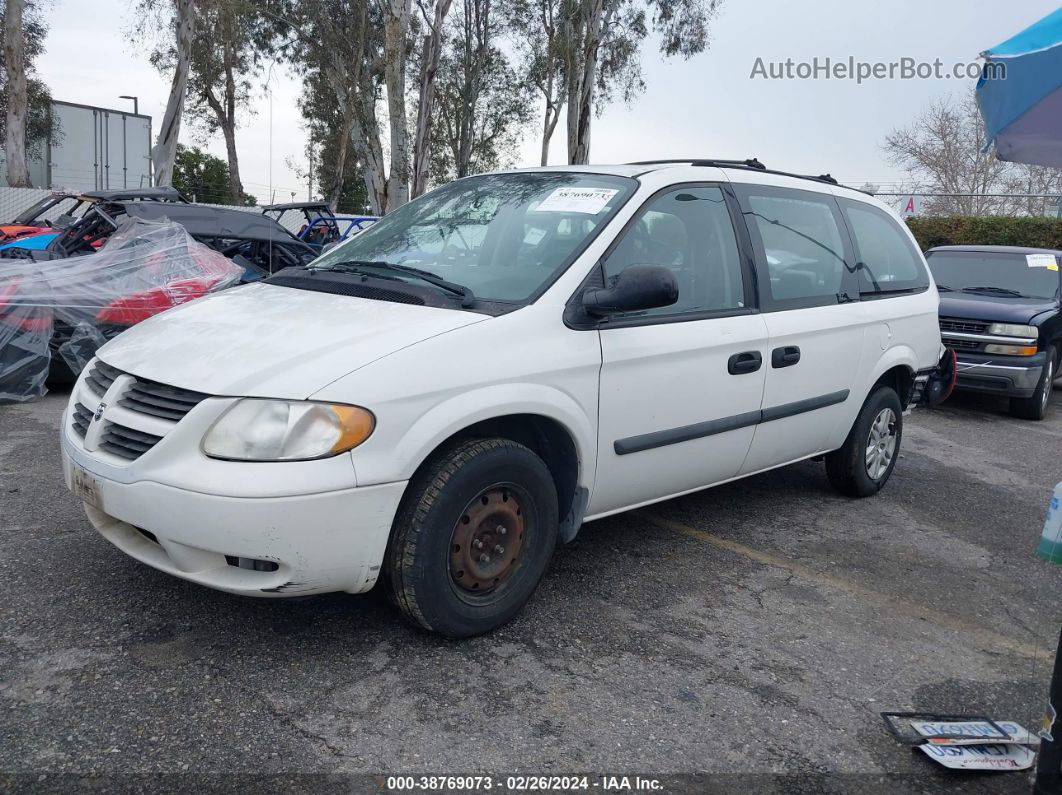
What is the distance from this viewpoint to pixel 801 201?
4.67m

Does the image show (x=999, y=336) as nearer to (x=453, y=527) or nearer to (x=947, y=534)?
(x=947, y=534)

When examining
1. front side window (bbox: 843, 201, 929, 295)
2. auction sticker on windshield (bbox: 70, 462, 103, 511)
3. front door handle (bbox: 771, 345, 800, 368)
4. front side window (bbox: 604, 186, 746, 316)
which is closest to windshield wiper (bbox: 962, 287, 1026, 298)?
front side window (bbox: 843, 201, 929, 295)

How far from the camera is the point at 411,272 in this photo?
144 inches

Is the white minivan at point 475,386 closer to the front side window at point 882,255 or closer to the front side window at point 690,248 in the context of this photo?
the front side window at point 690,248

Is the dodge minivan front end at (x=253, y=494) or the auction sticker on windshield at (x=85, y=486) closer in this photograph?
the dodge minivan front end at (x=253, y=494)

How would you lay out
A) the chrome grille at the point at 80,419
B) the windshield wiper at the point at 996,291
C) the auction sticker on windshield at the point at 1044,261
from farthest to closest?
the auction sticker on windshield at the point at 1044,261 < the windshield wiper at the point at 996,291 < the chrome grille at the point at 80,419

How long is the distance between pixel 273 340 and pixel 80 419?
844mm

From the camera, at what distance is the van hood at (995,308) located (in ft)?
28.3

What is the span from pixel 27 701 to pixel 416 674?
3.73 feet

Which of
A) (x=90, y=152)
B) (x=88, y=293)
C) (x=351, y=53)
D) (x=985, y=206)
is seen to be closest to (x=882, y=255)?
(x=88, y=293)

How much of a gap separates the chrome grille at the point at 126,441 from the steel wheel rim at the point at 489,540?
100 cm

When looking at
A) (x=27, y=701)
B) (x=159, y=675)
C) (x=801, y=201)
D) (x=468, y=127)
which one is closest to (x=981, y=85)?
(x=801, y=201)

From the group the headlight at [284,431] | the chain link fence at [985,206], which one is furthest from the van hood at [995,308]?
the chain link fence at [985,206]

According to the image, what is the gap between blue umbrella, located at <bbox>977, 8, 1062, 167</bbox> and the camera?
101 inches
